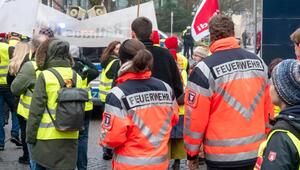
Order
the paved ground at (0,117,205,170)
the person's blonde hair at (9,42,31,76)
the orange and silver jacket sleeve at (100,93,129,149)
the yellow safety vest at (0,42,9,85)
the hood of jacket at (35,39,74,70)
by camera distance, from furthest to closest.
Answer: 1. the yellow safety vest at (0,42,9,85)
2. the paved ground at (0,117,205,170)
3. the person's blonde hair at (9,42,31,76)
4. the hood of jacket at (35,39,74,70)
5. the orange and silver jacket sleeve at (100,93,129,149)

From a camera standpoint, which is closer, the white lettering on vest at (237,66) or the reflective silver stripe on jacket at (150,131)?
the reflective silver stripe on jacket at (150,131)

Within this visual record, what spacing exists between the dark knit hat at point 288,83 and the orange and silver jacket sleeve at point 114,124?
1.66 metres

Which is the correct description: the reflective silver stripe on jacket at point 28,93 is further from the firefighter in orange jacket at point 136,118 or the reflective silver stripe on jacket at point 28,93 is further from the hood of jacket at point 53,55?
the firefighter in orange jacket at point 136,118

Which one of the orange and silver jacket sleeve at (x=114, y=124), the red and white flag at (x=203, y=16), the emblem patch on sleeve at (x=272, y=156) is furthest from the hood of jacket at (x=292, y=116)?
the red and white flag at (x=203, y=16)

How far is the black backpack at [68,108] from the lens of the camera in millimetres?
5445

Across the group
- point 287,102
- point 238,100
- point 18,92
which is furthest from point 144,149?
point 18,92

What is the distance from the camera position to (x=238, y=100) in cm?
455

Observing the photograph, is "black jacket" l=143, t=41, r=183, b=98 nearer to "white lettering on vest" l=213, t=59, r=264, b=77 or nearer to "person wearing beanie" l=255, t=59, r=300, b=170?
"white lettering on vest" l=213, t=59, r=264, b=77

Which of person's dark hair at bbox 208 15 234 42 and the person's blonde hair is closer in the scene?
person's dark hair at bbox 208 15 234 42

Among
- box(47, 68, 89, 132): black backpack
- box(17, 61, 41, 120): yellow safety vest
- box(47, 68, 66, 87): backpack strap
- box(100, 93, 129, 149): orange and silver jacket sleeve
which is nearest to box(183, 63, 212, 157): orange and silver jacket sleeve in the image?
box(100, 93, 129, 149): orange and silver jacket sleeve

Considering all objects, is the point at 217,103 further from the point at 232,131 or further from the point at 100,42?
the point at 100,42

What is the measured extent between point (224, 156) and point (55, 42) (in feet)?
6.65

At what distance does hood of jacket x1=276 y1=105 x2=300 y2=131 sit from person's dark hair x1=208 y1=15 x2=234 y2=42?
195 cm

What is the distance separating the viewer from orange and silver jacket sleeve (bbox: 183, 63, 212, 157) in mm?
4495
